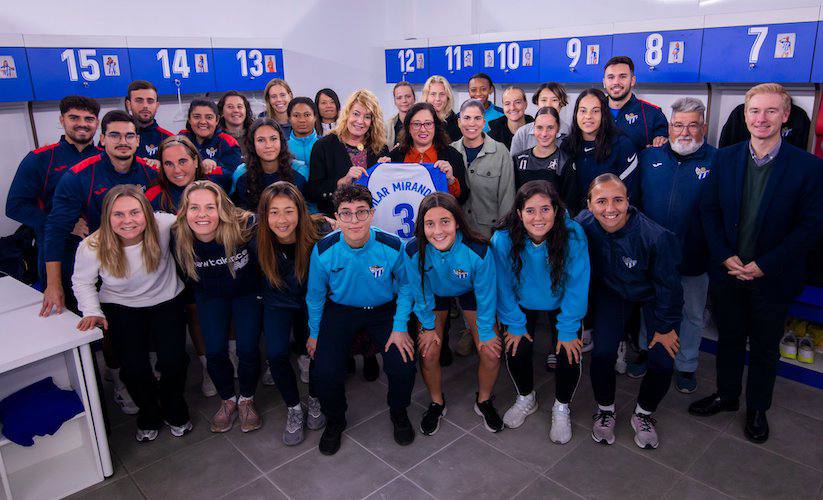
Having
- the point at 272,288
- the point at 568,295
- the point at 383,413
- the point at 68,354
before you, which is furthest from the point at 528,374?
the point at 68,354

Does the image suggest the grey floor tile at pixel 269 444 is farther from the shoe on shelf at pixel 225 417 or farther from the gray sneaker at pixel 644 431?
the gray sneaker at pixel 644 431

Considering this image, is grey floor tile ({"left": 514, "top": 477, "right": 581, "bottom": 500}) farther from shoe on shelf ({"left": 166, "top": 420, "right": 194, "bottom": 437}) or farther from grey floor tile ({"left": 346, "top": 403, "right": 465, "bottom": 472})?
shoe on shelf ({"left": 166, "top": 420, "right": 194, "bottom": 437})

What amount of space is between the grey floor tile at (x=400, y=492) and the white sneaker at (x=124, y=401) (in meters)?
1.49

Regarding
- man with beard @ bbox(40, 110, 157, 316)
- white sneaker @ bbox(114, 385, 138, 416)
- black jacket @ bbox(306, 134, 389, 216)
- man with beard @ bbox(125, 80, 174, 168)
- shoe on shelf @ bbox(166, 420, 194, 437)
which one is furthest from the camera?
man with beard @ bbox(125, 80, 174, 168)

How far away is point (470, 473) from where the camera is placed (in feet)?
8.31

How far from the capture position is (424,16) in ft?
22.5

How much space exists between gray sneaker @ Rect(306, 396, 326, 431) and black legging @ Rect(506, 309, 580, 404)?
3.26ft

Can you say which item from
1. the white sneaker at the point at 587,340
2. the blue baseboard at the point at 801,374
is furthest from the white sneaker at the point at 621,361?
the blue baseboard at the point at 801,374

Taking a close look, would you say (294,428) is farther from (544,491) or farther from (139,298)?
(544,491)

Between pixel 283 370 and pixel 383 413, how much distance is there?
59cm

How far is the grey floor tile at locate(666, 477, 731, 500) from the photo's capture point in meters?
2.33

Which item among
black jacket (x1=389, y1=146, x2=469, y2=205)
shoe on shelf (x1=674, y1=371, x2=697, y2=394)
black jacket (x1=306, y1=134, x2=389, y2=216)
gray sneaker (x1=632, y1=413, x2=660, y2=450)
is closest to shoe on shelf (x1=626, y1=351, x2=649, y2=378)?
shoe on shelf (x1=674, y1=371, x2=697, y2=394)

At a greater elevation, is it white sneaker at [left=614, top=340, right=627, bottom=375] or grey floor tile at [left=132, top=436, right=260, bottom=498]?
white sneaker at [left=614, top=340, right=627, bottom=375]

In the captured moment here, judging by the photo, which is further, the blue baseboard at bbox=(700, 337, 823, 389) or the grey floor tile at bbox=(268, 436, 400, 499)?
the blue baseboard at bbox=(700, 337, 823, 389)
